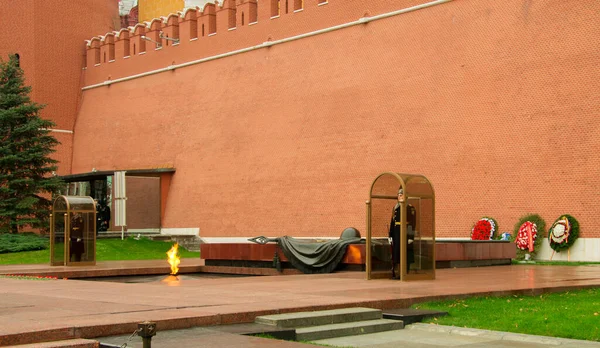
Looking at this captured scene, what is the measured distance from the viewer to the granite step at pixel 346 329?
6.88 meters

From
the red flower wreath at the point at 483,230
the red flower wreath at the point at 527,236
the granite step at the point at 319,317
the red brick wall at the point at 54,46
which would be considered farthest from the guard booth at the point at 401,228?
the red brick wall at the point at 54,46

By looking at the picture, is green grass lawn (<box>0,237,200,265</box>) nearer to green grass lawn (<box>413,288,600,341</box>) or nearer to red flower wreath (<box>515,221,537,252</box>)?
red flower wreath (<box>515,221,537,252</box>)

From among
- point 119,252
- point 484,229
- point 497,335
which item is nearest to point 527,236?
point 484,229

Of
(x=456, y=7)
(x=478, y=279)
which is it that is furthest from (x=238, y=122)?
(x=478, y=279)

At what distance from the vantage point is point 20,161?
77.7 feet

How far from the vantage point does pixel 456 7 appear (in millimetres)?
19344

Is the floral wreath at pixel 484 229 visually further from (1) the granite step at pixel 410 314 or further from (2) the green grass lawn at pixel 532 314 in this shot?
(1) the granite step at pixel 410 314

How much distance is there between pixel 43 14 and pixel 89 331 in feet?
86.5

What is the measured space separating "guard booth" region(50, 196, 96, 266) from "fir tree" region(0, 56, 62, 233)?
7.18m

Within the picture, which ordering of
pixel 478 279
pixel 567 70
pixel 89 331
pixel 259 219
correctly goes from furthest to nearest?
1. pixel 259 219
2. pixel 567 70
3. pixel 478 279
4. pixel 89 331

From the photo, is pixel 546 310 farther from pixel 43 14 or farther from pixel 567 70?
pixel 43 14

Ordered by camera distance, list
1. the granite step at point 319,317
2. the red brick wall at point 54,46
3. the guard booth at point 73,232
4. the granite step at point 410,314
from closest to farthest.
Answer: the granite step at point 319,317 → the granite step at point 410,314 → the guard booth at point 73,232 → the red brick wall at point 54,46

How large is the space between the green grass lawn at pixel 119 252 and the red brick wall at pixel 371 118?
6.54ft

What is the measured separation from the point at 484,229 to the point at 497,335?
1126 cm
